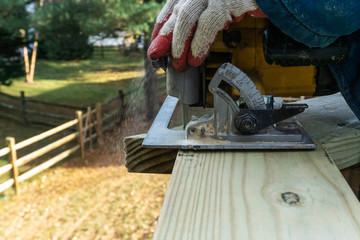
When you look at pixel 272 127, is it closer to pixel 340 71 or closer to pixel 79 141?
pixel 340 71

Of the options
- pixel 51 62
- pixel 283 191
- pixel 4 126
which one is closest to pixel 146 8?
pixel 4 126

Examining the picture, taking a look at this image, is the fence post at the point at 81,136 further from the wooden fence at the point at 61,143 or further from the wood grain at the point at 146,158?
the wood grain at the point at 146,158

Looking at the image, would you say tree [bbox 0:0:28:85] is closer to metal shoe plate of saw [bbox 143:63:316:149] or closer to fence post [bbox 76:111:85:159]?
fence post [bbox 76:111:85:159]

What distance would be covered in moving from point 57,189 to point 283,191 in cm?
673

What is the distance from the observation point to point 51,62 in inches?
731

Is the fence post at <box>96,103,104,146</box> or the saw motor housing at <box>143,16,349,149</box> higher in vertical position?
the saw motor housing at <box>143,16,349,149</box>

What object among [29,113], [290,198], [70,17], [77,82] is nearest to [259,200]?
[290,198]

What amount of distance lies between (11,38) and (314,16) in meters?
8.26

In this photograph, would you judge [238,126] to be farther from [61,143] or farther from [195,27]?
[61,143]

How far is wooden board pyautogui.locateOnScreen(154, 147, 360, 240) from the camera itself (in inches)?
25.1

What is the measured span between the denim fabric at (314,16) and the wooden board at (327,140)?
1.13 ft

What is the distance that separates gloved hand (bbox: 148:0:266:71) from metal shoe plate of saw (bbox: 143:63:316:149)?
11cm

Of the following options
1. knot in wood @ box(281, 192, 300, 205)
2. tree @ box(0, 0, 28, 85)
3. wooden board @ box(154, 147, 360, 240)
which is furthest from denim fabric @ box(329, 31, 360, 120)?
tree @ box(0, 0, 28, 85)

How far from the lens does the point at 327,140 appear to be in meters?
1.15
